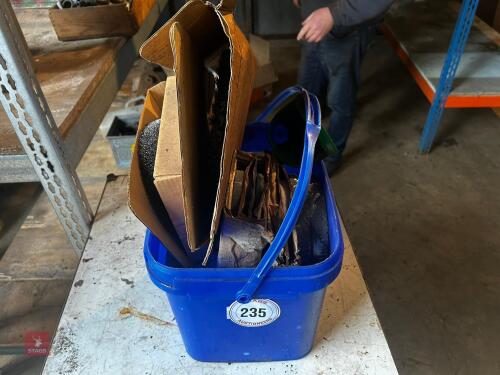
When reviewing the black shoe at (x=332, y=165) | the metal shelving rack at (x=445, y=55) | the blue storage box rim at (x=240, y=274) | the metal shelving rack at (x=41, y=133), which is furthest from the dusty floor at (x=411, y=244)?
the blue storage box rim at (x=240, y=274)

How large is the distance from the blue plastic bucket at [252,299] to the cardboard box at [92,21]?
68 cm

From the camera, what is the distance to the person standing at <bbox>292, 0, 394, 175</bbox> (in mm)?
1313

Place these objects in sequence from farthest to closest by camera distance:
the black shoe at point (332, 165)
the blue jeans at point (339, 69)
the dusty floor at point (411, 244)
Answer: the black shoe at point (332, 165) < the blue jeans at point (339, 69) < the dusty floor at point (411, 244)

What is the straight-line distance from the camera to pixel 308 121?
0.48 meters

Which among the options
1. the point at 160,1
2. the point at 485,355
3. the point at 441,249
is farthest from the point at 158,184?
the point at 441,249

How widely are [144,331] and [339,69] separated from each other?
128cm

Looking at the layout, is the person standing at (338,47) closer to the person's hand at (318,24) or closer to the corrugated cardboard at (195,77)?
the person's hand at (318,24)

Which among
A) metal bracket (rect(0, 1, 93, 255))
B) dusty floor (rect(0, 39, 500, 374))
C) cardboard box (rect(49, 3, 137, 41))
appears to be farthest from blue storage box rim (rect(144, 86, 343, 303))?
dusty floor (rect(0, 39, 500, 374))

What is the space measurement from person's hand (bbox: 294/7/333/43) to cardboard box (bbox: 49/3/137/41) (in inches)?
24.5

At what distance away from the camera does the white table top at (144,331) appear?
0.60 meters

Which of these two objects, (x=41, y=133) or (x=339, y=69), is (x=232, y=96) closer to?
(x=41, y=133)

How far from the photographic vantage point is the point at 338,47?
1.51 m

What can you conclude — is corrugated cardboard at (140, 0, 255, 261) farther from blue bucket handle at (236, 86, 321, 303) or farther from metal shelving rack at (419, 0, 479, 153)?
metal shelving rack at (419, 0, 479, 153)

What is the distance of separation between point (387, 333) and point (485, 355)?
293mm
